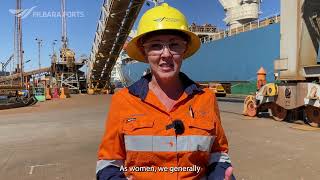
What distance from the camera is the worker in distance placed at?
1.96m

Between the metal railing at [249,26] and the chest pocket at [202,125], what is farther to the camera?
the metal railing at [249,26]

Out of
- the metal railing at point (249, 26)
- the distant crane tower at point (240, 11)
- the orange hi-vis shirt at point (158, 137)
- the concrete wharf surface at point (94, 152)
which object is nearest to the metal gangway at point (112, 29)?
the metal railing at point (249, 26)

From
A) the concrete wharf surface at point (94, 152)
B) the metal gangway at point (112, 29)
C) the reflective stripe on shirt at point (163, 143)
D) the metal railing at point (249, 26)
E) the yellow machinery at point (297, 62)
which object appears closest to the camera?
the reflective stripe on shirt at point (163, 143)

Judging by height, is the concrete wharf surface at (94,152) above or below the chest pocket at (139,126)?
below

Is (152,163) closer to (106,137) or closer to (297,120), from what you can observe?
(106,137)

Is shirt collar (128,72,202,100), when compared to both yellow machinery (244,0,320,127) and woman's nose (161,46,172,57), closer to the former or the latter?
woman's nose (161,46,172,57)

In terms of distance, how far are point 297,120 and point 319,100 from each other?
2.00 metres

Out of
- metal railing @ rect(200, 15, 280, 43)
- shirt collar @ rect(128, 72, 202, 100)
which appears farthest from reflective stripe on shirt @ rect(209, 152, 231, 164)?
metal railing @ rect(200, 15, 280, 43)

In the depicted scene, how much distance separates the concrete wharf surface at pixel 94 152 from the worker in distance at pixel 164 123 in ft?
12.7

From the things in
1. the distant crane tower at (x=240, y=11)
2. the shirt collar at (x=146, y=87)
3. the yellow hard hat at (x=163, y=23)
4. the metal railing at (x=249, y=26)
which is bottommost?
the shirt collar at (x=146, y=87)

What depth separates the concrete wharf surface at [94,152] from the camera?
6.19 m

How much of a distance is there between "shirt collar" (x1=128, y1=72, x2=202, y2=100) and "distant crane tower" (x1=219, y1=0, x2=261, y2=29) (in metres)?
46.6

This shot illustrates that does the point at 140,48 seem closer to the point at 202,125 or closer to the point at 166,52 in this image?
the point at 166,52

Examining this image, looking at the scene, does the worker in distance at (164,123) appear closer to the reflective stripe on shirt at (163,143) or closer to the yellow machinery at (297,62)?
the reflective stripe on shirt at (163,143)
